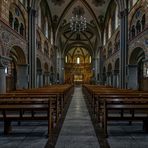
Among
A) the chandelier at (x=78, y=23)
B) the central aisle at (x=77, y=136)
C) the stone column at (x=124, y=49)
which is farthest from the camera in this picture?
the chandelier at (x=78, y=23)

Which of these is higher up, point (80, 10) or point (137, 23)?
point (80, 10)

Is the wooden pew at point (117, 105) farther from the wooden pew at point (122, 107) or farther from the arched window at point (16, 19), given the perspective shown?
the arched window at point (16, 19)

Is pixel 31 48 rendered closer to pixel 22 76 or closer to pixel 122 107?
pixel 22 76

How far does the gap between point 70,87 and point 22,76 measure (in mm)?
9034

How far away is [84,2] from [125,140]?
106 ft

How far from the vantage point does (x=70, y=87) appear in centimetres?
2994

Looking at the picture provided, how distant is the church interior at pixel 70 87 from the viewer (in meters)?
6.59

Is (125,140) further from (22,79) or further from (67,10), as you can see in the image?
(67,10)

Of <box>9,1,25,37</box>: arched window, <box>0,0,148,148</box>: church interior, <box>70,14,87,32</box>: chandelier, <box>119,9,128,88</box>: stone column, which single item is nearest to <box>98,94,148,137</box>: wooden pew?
<box>0,0,148,148</box>: church interior

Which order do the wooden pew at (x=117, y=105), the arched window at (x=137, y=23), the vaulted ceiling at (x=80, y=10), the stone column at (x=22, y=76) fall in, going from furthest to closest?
1. the vaulted ceiling at (x=80, y=10)
2. the stone column at (x=22, y=76)
3. the arched window at (x=137, y=23)
4. the wooden pew at (x=117, y=105)

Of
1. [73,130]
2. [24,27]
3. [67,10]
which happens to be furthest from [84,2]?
[73,130]

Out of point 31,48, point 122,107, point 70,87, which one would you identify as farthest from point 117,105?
point 70,87

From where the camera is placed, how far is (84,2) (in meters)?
35.8

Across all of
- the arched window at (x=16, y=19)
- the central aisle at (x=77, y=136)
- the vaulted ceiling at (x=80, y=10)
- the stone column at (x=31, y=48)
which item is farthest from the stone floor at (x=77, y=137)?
the vaulted ceiling at (x=80, y=10)
